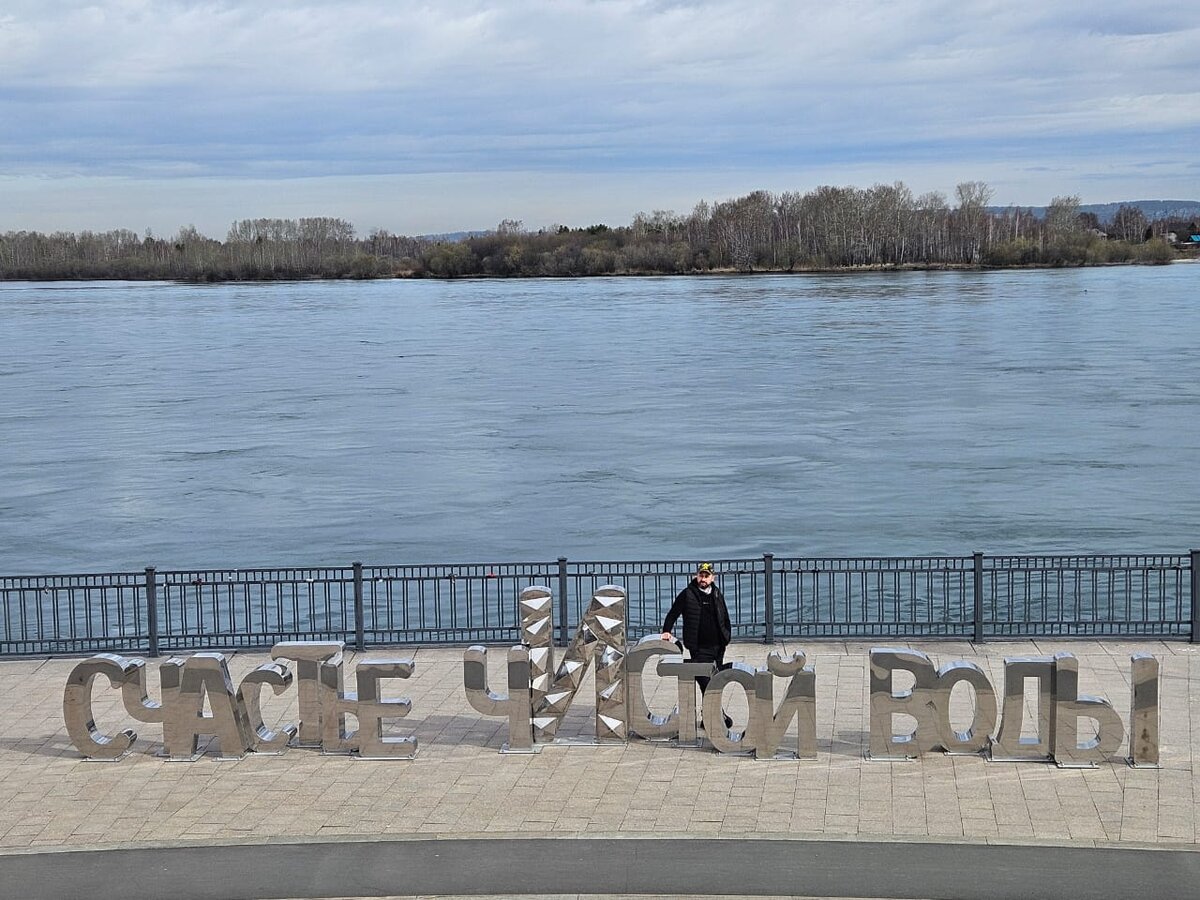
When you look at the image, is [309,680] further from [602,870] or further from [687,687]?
[602,870]

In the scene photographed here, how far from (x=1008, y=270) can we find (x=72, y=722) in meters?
168

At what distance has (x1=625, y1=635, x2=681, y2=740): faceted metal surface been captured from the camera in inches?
544

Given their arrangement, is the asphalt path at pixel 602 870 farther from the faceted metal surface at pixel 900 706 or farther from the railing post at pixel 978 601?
the railing post at pixel 978 601

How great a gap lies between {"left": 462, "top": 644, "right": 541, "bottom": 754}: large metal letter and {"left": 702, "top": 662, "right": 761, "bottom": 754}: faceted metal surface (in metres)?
1.59

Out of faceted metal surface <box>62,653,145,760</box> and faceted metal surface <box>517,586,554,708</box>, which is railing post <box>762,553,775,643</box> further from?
faceted metal surface <box>62,653,145,760</box>

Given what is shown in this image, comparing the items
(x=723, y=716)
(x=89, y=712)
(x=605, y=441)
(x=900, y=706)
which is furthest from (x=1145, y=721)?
(x=605, y=441)

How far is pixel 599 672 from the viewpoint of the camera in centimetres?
1392

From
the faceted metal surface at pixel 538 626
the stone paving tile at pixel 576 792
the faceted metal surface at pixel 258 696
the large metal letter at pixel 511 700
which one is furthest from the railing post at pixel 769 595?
the faceted metal surface at pixel 258 696

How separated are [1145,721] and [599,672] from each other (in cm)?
475

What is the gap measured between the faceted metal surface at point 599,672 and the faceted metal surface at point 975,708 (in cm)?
280

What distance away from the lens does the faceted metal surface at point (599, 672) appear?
13.9 metres

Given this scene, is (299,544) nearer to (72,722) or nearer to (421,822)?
(72,722)

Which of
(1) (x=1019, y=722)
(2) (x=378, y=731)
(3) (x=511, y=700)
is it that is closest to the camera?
(1) (x=1019, y=722)

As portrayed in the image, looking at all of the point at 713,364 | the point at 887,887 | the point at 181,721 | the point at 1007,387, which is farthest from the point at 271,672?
the point at 713,364
